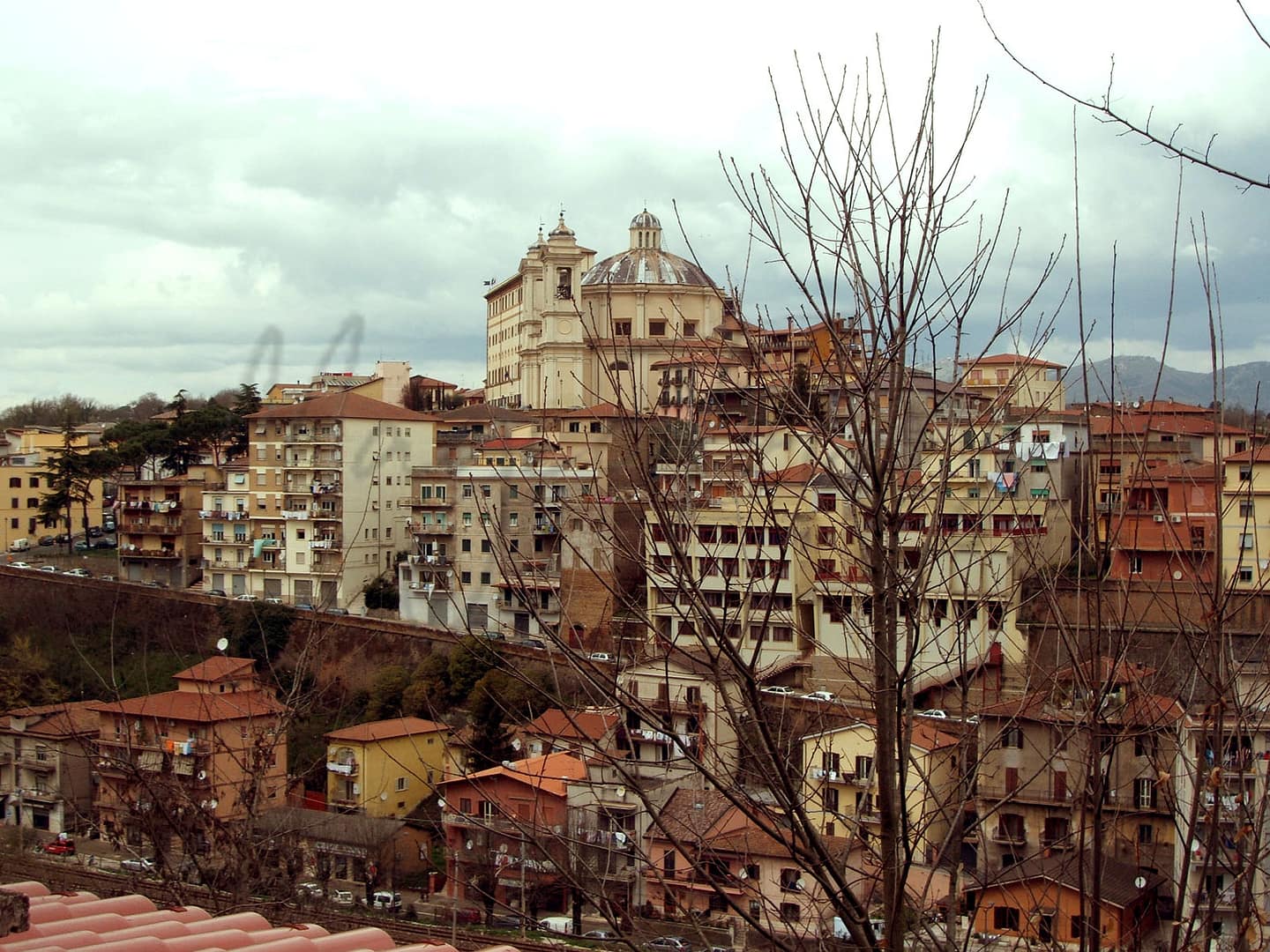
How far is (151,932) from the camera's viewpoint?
12.4 feet

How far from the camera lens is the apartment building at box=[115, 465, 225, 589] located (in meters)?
30.0

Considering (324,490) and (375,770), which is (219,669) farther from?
(324,490)

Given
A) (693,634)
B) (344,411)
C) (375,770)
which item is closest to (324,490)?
(344,411)

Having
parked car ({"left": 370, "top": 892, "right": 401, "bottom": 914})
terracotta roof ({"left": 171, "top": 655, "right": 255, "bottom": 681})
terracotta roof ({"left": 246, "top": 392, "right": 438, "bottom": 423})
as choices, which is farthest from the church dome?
parked car ({"left": 370, "top": 892, "right": 401, "bottom": 914})

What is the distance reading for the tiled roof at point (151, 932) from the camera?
3535mm

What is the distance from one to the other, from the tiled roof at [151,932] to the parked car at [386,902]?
422 inches

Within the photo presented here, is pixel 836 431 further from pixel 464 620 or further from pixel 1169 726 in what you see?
pixel 1169 726

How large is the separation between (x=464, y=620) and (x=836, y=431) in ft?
2.83

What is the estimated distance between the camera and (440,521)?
26.3 meters

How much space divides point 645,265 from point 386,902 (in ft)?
82.7

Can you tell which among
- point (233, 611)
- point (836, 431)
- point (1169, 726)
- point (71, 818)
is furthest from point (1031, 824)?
point (233, 611)

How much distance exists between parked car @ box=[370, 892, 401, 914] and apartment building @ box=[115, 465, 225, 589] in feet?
54.6

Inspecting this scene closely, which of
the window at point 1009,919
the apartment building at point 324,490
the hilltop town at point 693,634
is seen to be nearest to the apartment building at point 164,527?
the hilltop town at point 693,634

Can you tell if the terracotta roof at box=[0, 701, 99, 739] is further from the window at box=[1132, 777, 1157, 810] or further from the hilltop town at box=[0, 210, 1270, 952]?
the window at box=[1132, 777, 1157, 810]
